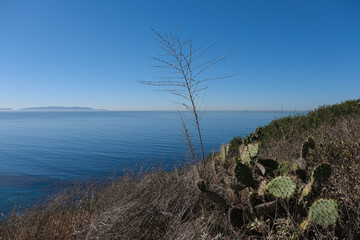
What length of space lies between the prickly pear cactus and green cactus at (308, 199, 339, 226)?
1.11 feet

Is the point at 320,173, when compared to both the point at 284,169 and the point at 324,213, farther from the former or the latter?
the point at 284,169

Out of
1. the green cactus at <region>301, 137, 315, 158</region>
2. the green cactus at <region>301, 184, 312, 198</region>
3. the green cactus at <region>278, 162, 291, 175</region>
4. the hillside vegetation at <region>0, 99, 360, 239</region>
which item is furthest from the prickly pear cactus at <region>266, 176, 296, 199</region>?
the green cactus at <region>301, 137, 315, 158</region>

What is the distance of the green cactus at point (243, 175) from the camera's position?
11.6 ft

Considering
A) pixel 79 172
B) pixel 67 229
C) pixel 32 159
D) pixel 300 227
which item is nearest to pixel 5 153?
pixel 32 159

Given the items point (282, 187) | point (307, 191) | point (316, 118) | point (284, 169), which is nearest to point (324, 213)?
point (307, 191)

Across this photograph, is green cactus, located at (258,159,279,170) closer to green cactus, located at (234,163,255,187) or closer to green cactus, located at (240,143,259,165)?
green cactus, located at (240,143,259,165)

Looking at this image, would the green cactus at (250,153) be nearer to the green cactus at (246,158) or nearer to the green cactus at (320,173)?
the green cactus at (246,158)

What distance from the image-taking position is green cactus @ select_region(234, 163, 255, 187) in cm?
353

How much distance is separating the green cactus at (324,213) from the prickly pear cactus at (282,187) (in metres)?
0.34

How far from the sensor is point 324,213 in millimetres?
2678

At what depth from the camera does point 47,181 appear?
46.4 ft

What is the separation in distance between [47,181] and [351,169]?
15.3m

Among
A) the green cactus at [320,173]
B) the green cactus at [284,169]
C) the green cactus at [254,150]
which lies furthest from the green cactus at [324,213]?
the green cactus at [254,150]

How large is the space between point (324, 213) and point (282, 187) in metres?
0.59
